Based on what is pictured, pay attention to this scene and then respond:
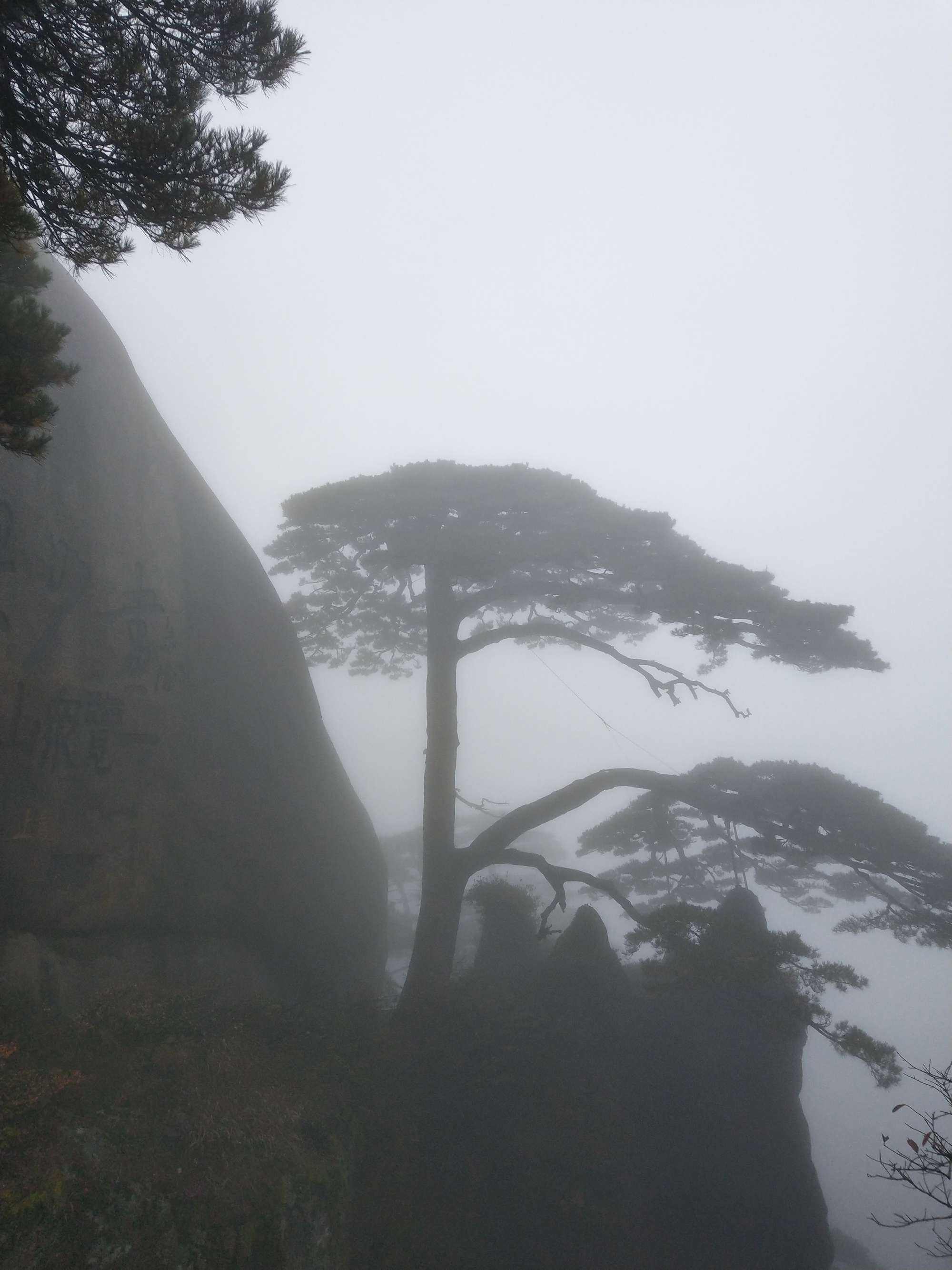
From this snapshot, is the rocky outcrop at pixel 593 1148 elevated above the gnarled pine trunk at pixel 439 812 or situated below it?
below

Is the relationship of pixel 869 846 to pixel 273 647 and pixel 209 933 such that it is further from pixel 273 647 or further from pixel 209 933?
pixel 273 647

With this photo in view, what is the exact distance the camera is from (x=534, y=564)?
459 inches

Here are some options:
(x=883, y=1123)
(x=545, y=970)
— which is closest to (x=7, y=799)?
(x=545, y=970)

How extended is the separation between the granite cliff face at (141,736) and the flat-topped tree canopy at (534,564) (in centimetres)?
190

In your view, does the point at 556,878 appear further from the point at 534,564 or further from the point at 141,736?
the point at 141,736

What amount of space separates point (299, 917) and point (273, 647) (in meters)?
4.92

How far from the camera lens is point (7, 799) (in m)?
8.19

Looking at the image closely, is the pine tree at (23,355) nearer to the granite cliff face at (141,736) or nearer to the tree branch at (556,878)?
the granite cliff face at (141,736)

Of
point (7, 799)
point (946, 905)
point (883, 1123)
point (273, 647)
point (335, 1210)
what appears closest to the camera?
point (335, 1210)

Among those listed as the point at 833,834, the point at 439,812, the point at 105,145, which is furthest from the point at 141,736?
the point at 833,834

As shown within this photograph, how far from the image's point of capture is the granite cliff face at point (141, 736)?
27.9 ft

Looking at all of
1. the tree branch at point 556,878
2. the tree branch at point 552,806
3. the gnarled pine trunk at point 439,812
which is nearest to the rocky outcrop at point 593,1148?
the gnarled pine trunk at point 439,812

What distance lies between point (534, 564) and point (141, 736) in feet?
21.7

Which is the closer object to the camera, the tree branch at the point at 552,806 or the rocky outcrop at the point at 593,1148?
the rocky outcrop at the point at 593,1148
